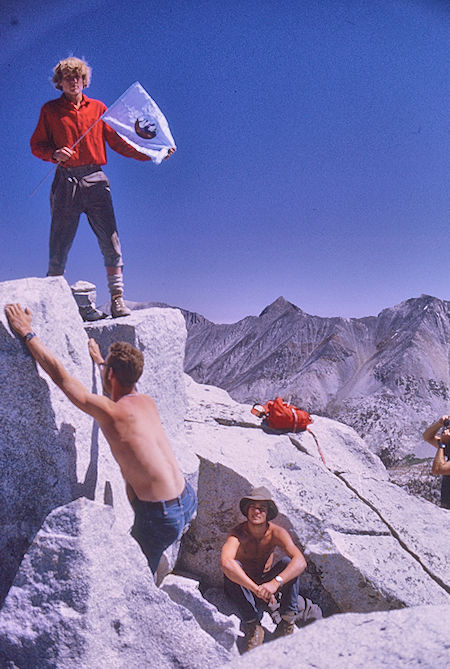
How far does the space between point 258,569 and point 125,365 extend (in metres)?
2.35

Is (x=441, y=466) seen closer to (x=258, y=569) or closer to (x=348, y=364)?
(x=258, y=569)

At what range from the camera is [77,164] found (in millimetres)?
3863

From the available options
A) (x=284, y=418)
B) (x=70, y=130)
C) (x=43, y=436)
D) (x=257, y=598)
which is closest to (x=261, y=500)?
(x=257, y=598)

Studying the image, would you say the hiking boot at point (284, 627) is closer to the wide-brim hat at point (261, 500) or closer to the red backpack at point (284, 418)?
the wide-brim hat at point (261, 500)

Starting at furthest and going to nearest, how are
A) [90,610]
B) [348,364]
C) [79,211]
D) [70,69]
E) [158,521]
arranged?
[348,364]
[79,211]
[70,69]
[158,521]
[90,610]

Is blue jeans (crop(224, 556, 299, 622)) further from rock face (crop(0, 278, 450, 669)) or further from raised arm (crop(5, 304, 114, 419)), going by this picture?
raised arm (crop(5, 304, 114, 419))

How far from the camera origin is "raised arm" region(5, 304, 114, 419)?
2727mm

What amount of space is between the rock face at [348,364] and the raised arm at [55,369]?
727 centimetres

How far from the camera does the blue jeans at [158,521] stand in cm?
290

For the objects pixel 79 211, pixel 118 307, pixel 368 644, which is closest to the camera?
pixel 368 644

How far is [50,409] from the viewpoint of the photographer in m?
3.00

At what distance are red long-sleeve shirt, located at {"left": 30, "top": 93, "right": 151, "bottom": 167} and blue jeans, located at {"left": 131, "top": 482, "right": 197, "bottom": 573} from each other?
2937mm

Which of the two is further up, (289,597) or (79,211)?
(79,211)

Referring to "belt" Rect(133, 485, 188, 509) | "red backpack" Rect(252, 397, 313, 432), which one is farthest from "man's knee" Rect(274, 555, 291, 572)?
"red backpack" Rect(252, 397, 313, 432)
